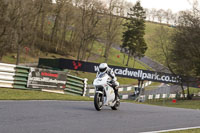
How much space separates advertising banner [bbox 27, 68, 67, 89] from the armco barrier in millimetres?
315

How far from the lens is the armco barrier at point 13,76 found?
55.5ft

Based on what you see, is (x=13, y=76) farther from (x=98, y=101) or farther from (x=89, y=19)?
(x=89, y=19)

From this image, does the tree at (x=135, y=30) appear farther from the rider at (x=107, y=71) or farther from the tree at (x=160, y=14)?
the tree at (x=160, y=14)

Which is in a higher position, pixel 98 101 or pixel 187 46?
pixel 187 46

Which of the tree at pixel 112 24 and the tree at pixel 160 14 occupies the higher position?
the tree at pixel 160 14

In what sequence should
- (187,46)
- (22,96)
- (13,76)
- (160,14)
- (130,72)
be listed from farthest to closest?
(160,14) → (130,72) → (187,46) → (13,76) → (22,96)

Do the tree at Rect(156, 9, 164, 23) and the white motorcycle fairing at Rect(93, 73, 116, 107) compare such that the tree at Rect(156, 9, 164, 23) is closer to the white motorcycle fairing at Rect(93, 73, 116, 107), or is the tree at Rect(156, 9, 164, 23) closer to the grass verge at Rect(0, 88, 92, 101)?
the grass verge at Rect(0, 88, 92, 101)

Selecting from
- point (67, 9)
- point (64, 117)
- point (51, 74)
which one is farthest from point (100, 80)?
point (67, 9)

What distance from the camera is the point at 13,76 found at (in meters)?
17.5

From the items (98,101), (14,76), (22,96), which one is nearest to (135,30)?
(14,76)

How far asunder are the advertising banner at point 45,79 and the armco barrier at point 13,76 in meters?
0.31

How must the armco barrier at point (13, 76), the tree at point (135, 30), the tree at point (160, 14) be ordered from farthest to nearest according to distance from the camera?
the tree at point (160, 14), the tree at point (135, 30), the armco barrier at point (13, 76)

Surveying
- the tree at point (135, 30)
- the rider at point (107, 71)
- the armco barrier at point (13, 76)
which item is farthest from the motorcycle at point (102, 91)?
the tree at point (135, 30)

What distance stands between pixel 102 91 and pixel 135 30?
73.9 metres
